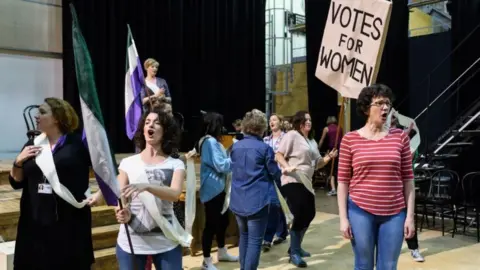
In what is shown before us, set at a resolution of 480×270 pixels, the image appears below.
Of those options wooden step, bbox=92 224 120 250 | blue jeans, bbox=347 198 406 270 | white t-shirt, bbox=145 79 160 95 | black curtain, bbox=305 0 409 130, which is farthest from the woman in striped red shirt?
black curtain, bbox=305 0 409 130

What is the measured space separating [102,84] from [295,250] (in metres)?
5.54

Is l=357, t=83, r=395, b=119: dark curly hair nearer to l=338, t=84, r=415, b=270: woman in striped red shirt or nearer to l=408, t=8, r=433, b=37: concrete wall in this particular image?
l=338, t=84, r=415, b=270: woman in striped red shirt

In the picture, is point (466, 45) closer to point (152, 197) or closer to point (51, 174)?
point (152, 197)

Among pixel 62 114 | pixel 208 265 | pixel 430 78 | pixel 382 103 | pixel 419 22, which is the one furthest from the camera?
pixel 419 22

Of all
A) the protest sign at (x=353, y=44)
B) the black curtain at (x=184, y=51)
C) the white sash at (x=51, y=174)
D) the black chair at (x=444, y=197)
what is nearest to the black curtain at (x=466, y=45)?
the black chair at (x=444, y=197)

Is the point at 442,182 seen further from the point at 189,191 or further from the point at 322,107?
the point at 189,191

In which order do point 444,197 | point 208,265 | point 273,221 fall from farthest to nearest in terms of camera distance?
point 444,197 → point 273,221 → point 208,265

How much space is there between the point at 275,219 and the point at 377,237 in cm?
283

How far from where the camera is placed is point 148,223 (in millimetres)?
2531

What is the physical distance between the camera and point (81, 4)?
8.80 m

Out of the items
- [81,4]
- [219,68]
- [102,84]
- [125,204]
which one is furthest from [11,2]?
[125,204]

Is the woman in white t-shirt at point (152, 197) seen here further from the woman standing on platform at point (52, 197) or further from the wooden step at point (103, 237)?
the wooden step at point (103, 237)

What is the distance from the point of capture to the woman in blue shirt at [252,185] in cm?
388

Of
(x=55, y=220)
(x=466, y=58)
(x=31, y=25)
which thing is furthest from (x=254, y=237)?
(x=466, y=58)
